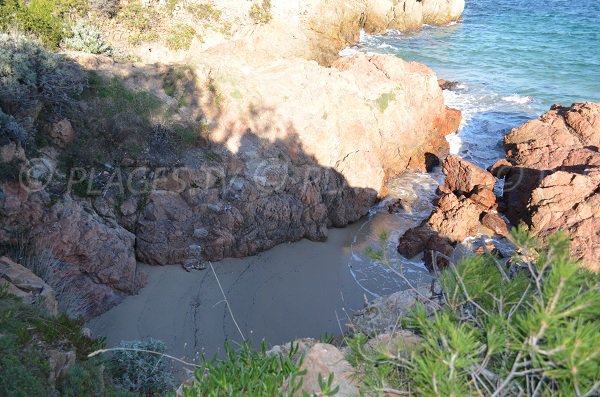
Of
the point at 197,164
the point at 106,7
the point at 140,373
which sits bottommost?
the point at 140,373

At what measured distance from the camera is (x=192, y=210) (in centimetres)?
1112

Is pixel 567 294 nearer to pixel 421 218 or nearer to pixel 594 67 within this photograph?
pixel 421 218

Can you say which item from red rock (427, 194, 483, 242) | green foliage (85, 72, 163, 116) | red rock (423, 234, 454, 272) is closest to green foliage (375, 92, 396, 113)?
Answer: red rock (427, 194, 483, 242)

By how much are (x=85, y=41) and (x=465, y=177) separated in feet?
38.0

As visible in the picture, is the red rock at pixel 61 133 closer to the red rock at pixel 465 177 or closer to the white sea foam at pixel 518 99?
the red rock at pixel 465 177

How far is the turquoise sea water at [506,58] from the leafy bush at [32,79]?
13254 millimetres

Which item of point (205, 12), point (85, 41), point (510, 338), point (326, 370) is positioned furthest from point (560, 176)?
point (205, 12)

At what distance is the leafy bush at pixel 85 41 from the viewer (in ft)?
42.6

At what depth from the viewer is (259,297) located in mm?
10492

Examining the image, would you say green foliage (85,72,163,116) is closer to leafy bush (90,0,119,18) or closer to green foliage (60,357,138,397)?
green foliage (60,357,138,397)

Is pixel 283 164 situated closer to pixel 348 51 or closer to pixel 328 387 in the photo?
pixel 328 387

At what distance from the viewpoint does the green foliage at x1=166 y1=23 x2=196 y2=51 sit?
1798cm

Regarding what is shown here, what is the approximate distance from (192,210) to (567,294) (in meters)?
9.33

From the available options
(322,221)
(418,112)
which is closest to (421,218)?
(322,221)
